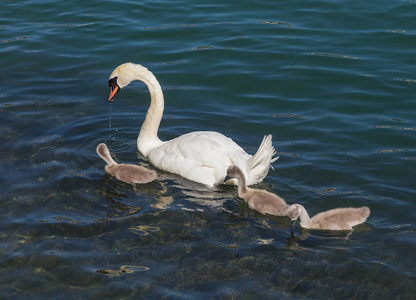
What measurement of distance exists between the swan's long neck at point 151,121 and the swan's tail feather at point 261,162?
2111 mm

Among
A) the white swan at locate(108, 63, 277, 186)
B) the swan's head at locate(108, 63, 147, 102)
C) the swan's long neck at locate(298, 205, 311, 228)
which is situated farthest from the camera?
the swan's head at locate(108, 63, 147, 102)

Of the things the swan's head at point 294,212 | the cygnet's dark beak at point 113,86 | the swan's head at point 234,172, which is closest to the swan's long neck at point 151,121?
the cygnet's dark beak at point 113,86

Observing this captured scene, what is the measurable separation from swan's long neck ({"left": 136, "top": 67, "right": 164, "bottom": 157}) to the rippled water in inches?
12.8

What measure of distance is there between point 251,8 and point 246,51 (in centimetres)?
279

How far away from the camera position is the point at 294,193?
34.3 feet

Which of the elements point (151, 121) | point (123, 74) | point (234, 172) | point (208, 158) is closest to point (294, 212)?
point (234, 172)

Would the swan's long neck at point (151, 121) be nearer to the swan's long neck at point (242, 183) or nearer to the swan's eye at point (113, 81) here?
the swan's eye at point (113, 81)

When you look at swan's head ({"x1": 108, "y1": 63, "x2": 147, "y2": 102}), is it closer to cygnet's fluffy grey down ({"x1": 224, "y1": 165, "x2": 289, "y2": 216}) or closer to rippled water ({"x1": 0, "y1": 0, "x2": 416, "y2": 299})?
rippled water ({"x1": 0, "y1": 0, "x2": 416, "y2": 299})

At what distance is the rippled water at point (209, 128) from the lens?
8.44 m

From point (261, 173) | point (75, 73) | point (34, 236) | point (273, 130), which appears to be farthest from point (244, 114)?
point (34, 236)

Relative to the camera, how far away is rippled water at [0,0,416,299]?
844cm

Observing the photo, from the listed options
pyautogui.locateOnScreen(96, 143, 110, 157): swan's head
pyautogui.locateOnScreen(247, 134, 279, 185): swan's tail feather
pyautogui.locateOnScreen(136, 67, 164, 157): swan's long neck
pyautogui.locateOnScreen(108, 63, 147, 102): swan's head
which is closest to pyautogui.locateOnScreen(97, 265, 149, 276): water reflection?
pyautogui.locateOnScreen(247, 134, 279, 185): swan's tail feather

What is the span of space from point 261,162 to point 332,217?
5.60 ft

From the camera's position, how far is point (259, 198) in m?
9.81
